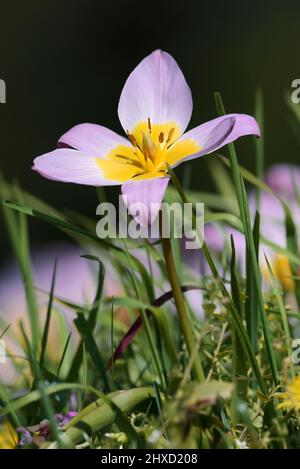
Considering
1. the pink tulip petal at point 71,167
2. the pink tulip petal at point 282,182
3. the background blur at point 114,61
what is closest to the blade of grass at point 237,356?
the pink tulip petal at point 71,167

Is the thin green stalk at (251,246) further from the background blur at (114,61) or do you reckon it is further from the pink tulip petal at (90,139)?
the background blur at (114,61)

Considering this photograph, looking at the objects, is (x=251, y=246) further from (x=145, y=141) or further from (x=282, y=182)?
(x=282, y=182)

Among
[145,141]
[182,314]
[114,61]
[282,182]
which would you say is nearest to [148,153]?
[145,141]

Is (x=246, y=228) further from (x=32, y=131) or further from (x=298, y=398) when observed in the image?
(x=32, y=131)

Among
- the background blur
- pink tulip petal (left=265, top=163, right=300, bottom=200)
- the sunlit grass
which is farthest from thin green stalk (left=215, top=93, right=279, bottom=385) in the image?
the background blur

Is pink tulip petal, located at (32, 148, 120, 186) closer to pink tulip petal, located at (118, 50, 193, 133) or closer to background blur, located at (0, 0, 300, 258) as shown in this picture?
pink tulip petal, located at (118, 50, 193, 133)
